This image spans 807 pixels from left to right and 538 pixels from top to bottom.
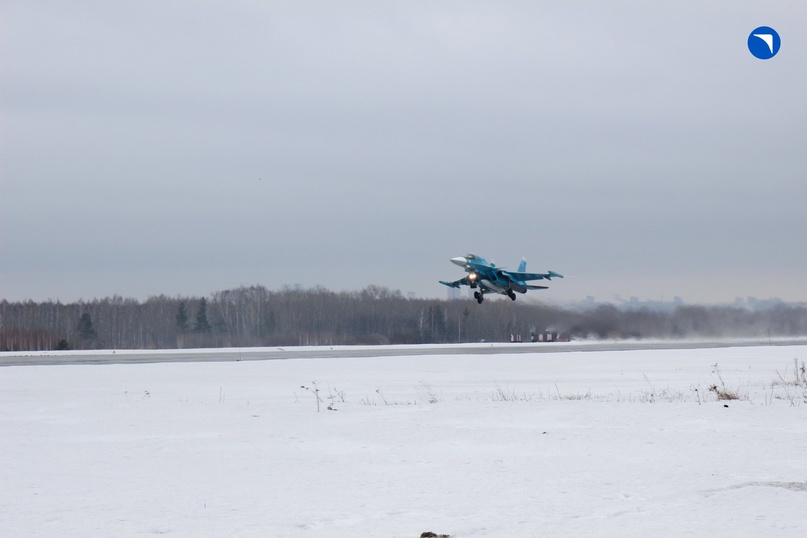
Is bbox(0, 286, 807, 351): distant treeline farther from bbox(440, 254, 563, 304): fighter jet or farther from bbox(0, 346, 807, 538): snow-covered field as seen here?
bbox(0, 346, 807, 538): snow-covered field

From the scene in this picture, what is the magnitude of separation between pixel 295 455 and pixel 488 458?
114 inches

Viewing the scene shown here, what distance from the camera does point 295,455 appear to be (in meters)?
11.9

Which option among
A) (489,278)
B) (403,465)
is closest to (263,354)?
(489,278)

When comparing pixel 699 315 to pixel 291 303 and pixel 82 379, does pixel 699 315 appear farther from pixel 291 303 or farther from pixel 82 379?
pixel 291 303

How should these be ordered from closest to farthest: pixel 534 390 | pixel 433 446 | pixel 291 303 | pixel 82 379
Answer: pixel 433 446 → pixel 534 390 → pixel 82 379 → pixel 291 303

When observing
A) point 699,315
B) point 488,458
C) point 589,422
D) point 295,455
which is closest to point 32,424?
point 295,455

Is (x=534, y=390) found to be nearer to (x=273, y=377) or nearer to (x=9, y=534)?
(x=273, y=377)

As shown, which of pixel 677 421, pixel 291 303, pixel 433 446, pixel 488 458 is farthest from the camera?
pixel 291 303

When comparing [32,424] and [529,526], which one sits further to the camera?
[32,424]

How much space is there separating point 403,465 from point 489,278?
4756cm

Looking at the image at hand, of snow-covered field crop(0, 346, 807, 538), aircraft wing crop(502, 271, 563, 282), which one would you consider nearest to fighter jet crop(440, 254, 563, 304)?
aircraft wing crop(502, 271, 563, 282)

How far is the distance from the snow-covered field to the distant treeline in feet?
168

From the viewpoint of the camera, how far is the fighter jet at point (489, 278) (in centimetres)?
5709

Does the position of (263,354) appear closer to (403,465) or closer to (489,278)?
(489,278)
